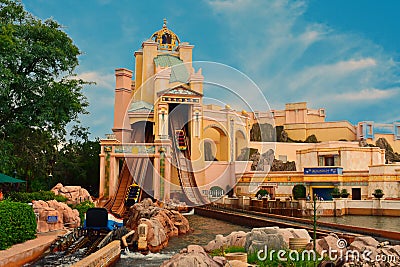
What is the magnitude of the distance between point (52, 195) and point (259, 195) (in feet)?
55.3

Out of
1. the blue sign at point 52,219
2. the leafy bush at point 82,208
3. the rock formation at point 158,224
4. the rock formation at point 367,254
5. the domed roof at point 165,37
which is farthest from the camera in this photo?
the domed roof at point 165,37

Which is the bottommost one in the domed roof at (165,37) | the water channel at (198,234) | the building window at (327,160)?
the water channel at (198,234)

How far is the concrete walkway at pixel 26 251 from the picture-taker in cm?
1050

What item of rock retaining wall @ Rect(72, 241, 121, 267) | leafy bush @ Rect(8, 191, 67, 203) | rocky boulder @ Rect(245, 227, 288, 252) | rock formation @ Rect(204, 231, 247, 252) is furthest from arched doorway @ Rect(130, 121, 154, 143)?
rocky boulder @ Rect(245, 227, 288, 252)

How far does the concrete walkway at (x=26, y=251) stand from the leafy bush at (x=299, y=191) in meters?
21.7

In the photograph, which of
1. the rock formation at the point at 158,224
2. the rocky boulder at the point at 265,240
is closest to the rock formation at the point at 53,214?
the rock formation at the point at 158,224

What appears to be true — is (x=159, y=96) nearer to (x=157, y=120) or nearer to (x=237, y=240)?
(x=157, y=120)

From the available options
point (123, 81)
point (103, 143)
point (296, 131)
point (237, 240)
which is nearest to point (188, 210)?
point (103, 143)

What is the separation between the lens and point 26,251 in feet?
37.7

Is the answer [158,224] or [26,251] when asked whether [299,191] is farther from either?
[26,251]

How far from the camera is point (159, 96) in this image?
35.8 meters

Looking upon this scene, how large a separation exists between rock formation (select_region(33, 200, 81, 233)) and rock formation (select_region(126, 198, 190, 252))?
2738mm

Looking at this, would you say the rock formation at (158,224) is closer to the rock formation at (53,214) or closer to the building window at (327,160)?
the rock formation at (53,214)

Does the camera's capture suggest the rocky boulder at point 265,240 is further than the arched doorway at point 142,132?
No
